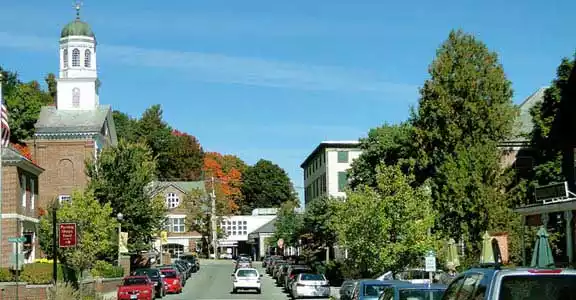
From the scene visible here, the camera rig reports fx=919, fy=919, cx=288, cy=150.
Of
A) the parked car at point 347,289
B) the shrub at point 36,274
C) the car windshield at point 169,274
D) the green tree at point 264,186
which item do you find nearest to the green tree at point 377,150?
the car windshield at point 169,274

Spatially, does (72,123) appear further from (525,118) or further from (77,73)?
(525,118)

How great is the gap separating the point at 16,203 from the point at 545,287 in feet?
150

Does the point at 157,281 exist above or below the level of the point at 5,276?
below

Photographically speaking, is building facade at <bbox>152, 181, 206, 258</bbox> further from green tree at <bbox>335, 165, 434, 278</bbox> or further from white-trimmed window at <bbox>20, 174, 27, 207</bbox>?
green tree at <bbox>335, 165, 434, 278</bbox>

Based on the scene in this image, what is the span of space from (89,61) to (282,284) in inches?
1111

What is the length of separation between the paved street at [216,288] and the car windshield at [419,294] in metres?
29.5

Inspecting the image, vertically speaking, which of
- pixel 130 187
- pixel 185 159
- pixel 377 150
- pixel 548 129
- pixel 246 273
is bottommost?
pixel 246 273

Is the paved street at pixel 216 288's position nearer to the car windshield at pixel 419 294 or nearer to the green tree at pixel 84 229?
the green tree at pixel 84 229

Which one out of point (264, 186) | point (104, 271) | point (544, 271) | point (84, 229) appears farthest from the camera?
point (264, 186)

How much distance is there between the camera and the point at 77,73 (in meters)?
76.6

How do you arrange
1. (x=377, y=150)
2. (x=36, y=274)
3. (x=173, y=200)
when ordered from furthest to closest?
(x=173, y=200) → (x=377, y=150) → (x=36, y=274)

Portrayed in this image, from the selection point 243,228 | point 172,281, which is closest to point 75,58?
point 172,281

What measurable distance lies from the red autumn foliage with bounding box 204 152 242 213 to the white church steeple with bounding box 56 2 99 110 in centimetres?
5618

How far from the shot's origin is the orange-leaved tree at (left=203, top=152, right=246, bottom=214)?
135 metres
